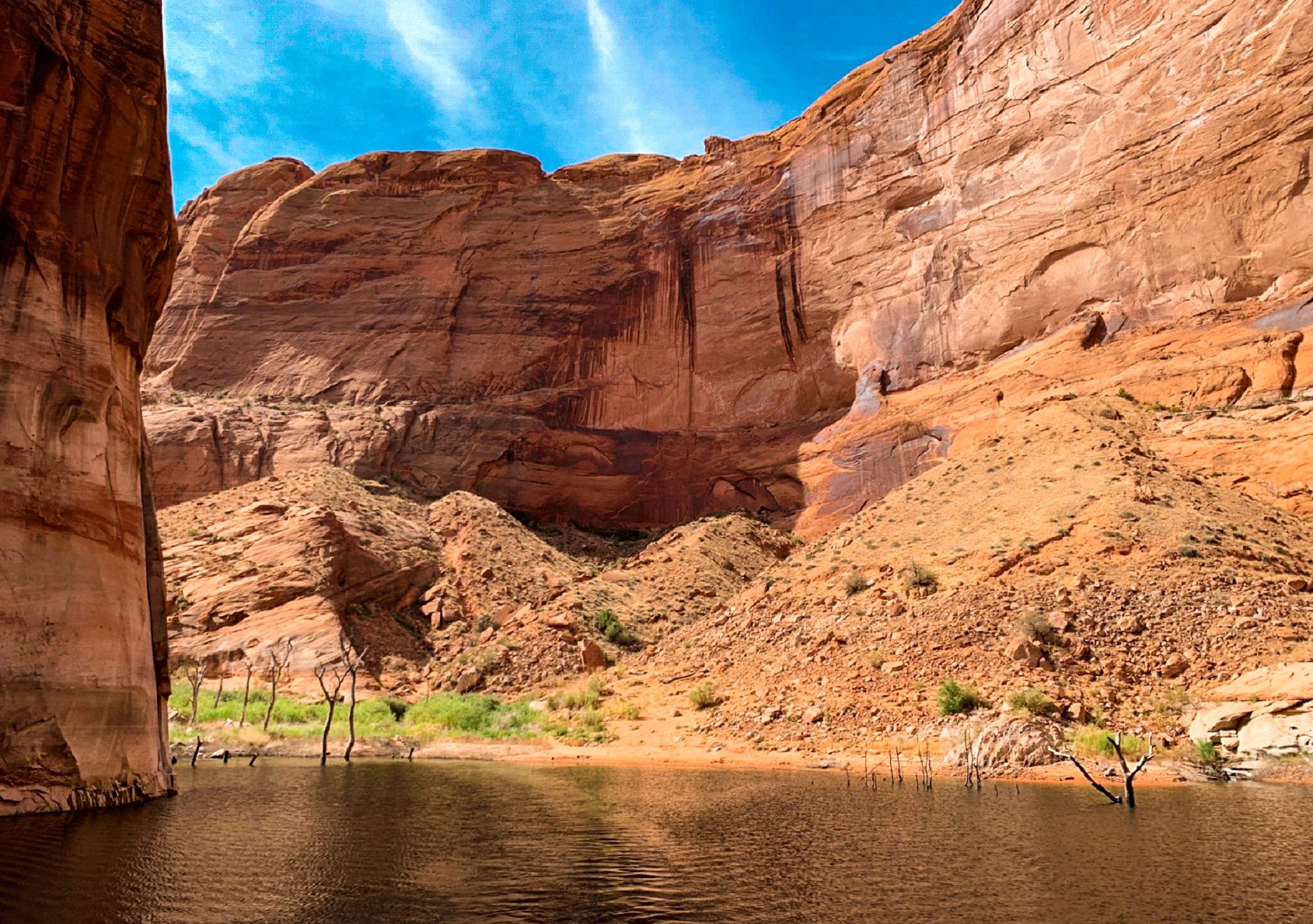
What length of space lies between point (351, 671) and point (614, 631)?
9956 millimetres

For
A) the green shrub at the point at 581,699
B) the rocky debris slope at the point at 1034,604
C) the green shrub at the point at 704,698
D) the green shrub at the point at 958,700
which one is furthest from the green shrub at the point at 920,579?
the green shrub at the point at 581,699

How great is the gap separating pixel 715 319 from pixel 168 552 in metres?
29.1

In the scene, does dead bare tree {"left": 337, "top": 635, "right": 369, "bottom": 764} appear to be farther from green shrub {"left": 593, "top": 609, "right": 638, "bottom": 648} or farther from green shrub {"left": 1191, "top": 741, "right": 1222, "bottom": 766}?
green shrub {"left": 1191, "top": 741, "right": 1222, "bottom": 766}

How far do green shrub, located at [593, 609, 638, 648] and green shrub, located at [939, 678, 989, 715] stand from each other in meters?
14.7

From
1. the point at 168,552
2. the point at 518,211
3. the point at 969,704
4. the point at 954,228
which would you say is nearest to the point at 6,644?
the point at 969,704

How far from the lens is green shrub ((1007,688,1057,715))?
64.0 ft

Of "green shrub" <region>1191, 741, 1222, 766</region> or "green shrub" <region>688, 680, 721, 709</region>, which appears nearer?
"green shrub" <region>1191, 741, 1222, 766</region>

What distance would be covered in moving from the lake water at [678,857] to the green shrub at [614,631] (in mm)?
16865

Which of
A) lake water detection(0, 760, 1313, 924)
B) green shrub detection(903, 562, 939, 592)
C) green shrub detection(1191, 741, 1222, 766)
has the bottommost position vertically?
lake water detection(0, 760, 1313, 924)

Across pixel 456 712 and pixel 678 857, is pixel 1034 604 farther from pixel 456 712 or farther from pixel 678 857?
pixel 456 712

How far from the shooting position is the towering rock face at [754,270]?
33.6 m

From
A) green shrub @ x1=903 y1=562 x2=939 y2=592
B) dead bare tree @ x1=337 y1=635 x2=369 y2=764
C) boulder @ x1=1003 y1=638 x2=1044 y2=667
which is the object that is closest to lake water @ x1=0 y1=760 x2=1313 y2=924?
boulder @ x1=1003 y1=638 x2=1044 y2=667

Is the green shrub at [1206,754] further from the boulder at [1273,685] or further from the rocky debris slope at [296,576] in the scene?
the rocky debris slope at [296,576]

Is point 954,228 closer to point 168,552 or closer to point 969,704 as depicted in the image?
point 969,704
